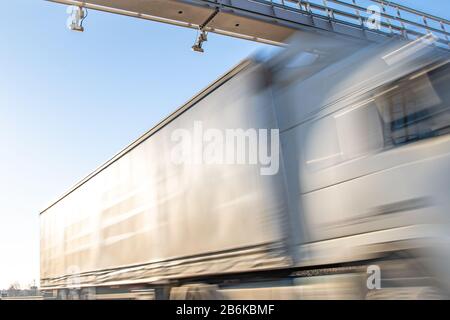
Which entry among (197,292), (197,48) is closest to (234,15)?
(197,48)

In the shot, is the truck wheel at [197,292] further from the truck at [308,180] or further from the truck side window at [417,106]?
the truck side window at [417,106]

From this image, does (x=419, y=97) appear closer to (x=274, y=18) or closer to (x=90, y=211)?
(x=90, y=211)

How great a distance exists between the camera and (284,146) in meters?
3.72

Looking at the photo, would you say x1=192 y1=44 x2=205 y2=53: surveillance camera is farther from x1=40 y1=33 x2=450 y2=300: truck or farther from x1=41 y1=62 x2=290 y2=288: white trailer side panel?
x1=40 y1=33 x2=450 y2=300: truck

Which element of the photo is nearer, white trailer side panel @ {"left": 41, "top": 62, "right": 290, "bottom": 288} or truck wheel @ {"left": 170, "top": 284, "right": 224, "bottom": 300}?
white trailer side panel @ {"left": 41, "top": 62, "right": 290, "bottom": 288}

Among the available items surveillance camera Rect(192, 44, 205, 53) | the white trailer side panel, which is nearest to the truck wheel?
the white trailer side panel

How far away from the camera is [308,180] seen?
3.48 m

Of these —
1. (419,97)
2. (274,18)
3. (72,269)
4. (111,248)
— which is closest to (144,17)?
(274,18)

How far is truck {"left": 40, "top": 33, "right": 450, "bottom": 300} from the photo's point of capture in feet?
8.95

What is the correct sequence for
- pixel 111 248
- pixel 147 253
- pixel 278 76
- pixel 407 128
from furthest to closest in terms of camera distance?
pixel 111 248
pixel 147 253
pixel 278 76
pixel 407 128

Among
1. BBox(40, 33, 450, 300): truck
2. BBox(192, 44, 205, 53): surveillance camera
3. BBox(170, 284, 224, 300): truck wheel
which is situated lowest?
BBox(170, 284, 224, 300): truck wheel

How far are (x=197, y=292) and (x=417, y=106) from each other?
2.99 metres

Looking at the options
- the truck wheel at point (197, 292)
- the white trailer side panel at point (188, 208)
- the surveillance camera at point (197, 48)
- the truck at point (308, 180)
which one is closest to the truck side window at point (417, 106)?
the truck at point (308, 180)
